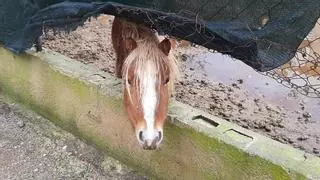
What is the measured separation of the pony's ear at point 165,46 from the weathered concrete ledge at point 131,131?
45cm

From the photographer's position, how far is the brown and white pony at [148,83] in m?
2.71

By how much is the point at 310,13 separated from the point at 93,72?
6.22ft

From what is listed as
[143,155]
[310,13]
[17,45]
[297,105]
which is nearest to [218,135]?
[143,155]

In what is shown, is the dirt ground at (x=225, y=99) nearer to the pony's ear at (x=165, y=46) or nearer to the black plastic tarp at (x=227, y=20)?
the black plastic tarp at (x=227, y=20)

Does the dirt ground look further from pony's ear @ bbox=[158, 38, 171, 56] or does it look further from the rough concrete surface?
pony's ear @ bbox=[158, 38, 171, 56]

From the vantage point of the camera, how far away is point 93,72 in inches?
149

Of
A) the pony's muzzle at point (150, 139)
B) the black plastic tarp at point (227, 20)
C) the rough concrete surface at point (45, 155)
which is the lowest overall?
the rough concrete surface at point (45, 155)

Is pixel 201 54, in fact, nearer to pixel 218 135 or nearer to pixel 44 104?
pixel 44 104

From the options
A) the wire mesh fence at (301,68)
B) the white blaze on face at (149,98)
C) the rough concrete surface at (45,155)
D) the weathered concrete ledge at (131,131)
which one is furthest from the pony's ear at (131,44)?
the rough concrete surface at (45,155)

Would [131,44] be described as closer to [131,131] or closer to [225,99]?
[131,131]

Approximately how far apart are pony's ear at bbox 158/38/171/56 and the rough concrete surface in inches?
→ 40.3

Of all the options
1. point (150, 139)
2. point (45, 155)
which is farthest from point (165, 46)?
point (45, 155)

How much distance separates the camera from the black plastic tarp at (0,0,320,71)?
2551 millimetres

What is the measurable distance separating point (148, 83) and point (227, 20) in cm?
61
